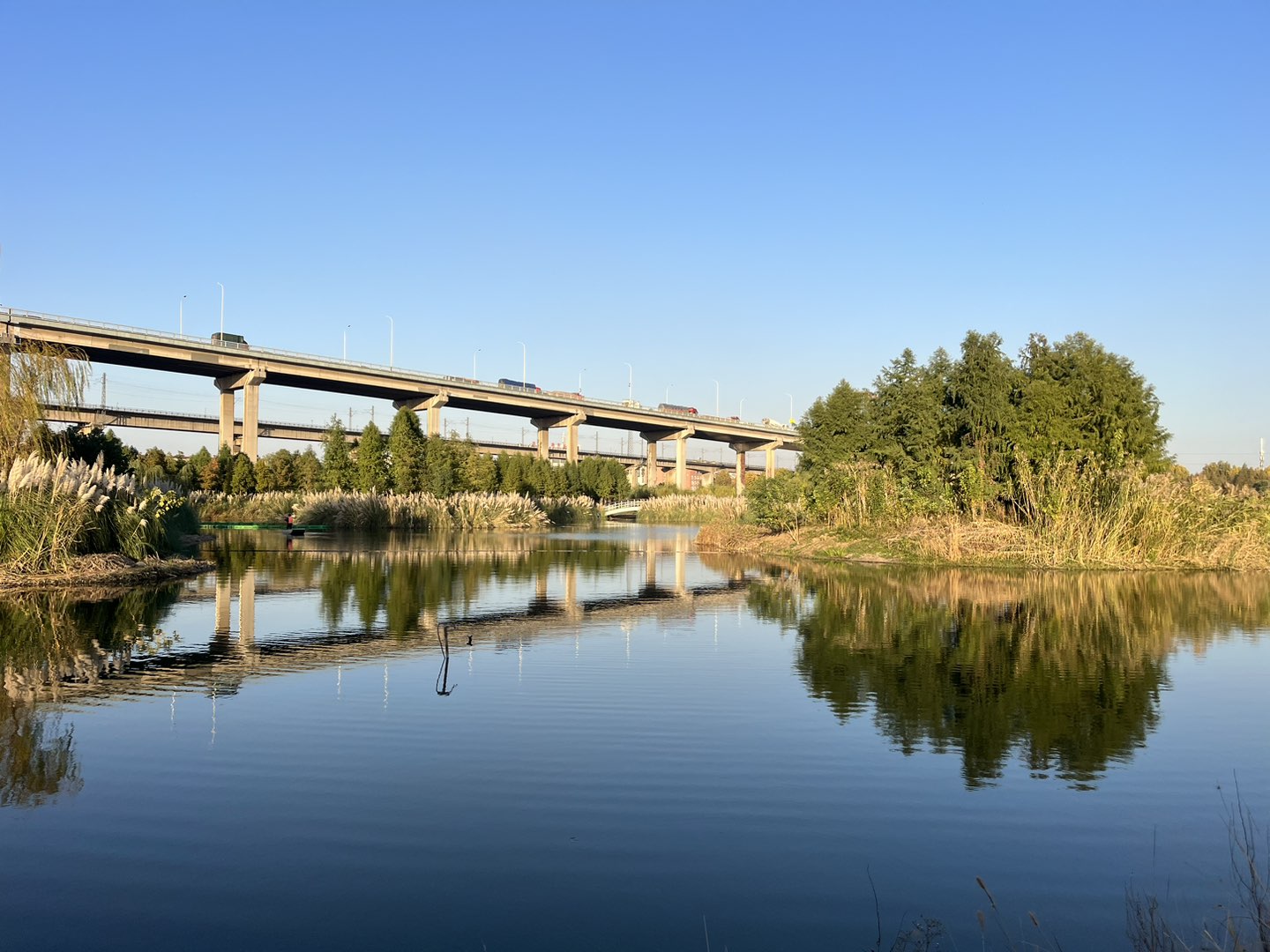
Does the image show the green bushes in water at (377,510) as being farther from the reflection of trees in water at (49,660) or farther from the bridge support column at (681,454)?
the bridge support column at (681,454)

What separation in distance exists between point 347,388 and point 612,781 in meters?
85.2

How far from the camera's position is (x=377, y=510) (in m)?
50.1

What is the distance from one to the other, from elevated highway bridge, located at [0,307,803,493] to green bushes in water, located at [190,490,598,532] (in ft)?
39.6

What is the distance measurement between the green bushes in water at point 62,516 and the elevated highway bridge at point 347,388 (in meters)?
32.3

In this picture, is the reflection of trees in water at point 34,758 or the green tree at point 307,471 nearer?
the reflection of trees in water at point 34,758

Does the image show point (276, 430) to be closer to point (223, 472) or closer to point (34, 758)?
point (223, 472)

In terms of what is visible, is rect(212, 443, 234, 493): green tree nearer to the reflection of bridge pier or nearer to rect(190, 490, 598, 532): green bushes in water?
rect(190, 490, 598, 532): green bushes in water

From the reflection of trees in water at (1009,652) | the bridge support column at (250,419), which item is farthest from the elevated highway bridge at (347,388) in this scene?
the reflection of trees in water at (1009,652)

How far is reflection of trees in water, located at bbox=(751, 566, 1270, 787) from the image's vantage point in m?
8.12

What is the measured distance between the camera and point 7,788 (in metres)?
6.52

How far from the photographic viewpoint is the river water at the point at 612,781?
476 cm

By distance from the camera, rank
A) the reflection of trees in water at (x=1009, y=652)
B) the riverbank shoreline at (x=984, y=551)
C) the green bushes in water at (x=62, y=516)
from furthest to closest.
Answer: the riverbank shoreline at (x=984, y=551)
the green bushes in water at (x=62, y=516)
the reflection of trees in water at (x=1009, y=652)

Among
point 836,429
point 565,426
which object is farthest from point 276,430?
point 836,429

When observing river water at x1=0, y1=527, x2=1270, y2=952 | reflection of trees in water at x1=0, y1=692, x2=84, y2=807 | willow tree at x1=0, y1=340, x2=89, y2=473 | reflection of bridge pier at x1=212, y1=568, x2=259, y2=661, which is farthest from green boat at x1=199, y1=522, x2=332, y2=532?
reflection of trees in water at x1=0, y1=692, x2=84, y2=807
